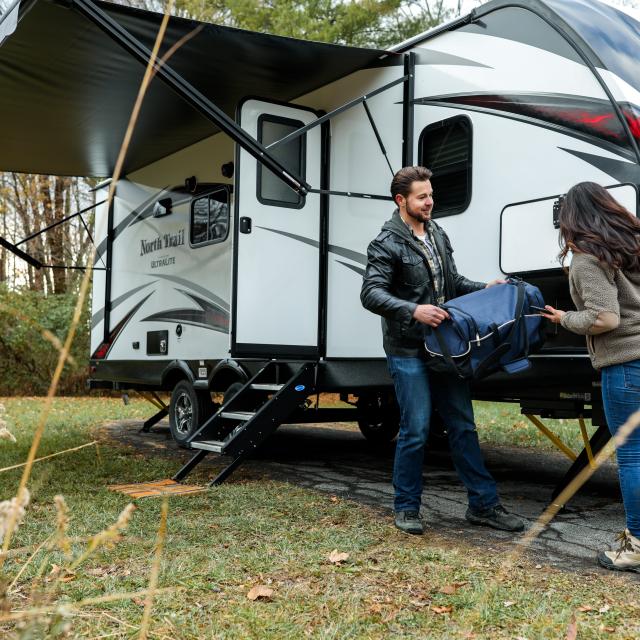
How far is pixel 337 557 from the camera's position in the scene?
11.9 feet

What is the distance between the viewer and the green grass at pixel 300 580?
9.12ft

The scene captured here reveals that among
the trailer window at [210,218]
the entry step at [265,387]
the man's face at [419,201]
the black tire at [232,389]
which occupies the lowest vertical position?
the black tire at [232,389]

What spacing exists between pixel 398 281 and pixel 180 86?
1774 mm

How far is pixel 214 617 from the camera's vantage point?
113 inches

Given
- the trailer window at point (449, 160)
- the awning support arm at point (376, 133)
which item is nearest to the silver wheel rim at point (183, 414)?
the awning support arm at point (376, 133)

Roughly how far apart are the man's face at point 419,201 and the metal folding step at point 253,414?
6.13 ft

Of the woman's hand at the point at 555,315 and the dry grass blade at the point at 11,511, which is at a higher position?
the woman's hand at the point at 555,315

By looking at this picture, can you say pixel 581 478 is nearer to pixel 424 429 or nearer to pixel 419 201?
pixel 424 429

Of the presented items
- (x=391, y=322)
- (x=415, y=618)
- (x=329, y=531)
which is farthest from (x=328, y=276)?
(x=415, y=618)

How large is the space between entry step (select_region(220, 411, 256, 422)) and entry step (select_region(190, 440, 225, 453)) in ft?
0.63

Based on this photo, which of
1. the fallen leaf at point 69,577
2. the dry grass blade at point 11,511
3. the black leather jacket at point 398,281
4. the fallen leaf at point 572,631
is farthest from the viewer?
the black leather jacket at point 398,281

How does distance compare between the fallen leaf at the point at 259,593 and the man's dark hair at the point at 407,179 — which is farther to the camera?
the man's dark hair at the point at 407,179

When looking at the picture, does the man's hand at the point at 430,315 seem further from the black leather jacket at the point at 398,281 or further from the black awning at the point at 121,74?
the black awning at the point at 121,74

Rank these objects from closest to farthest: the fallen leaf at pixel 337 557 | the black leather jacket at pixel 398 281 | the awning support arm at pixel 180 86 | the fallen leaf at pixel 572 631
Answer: the fallen leaf at pixel 572 631 → the fallen leaf at pixel 337 557 → the black leather jacket at pixel 398 281 → the awning support arm at pixel 180 86
